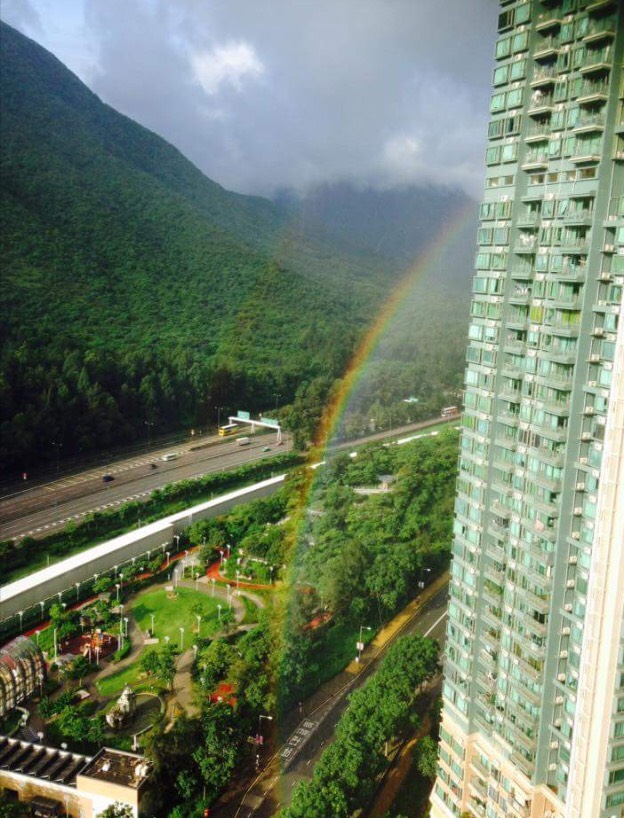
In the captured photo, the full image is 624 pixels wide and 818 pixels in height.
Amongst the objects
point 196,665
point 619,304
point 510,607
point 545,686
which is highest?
point 619,304

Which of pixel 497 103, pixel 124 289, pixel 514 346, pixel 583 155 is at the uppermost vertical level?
pixel 497 103

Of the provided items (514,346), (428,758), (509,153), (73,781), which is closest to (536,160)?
(509,153)

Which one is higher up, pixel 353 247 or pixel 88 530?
pixel 353 247

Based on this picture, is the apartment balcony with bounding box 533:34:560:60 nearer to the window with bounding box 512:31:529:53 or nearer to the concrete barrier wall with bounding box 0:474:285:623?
the window with bounding box 512:31:529:53

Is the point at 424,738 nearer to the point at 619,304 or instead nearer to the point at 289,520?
the point at 619,304

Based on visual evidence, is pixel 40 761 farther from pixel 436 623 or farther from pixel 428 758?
pixel 436 623

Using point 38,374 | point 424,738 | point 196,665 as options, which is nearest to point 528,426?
point 424,738
